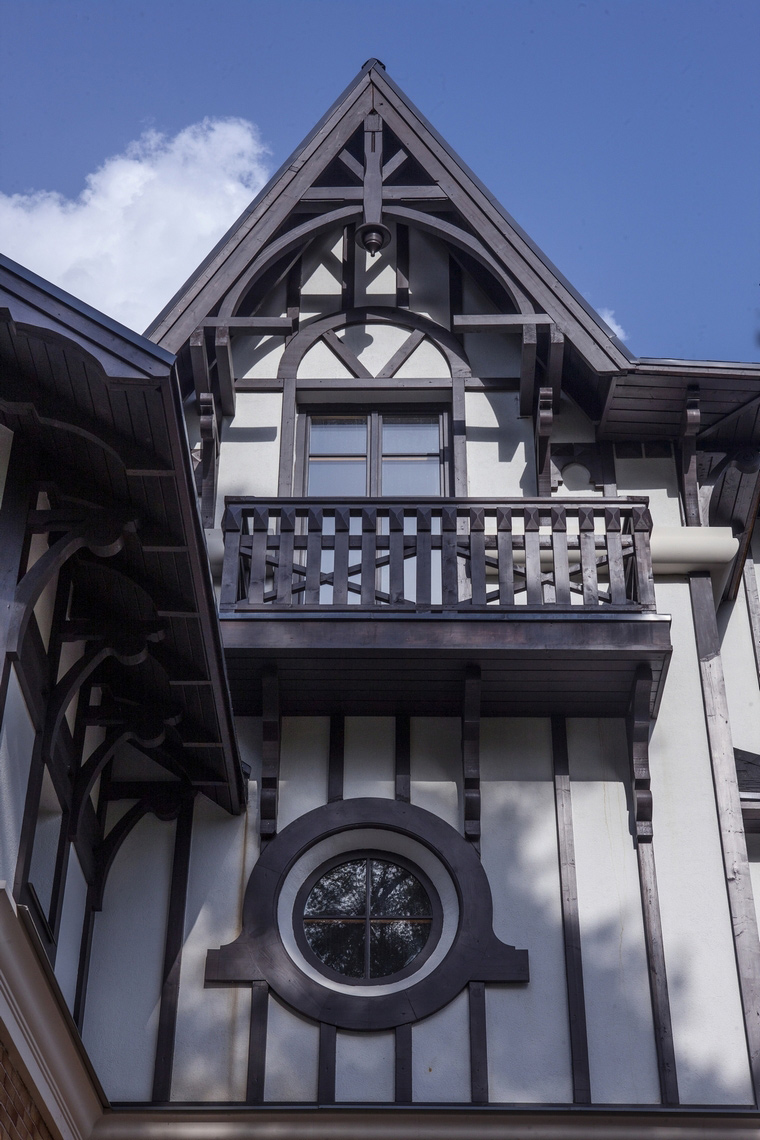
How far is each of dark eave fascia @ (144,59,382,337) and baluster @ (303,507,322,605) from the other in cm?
231

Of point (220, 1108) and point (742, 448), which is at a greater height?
point (742, 448)

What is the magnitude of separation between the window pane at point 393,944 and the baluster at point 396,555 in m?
2.16

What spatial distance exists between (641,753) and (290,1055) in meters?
3.07

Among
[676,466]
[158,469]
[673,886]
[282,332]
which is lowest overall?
[673,886]

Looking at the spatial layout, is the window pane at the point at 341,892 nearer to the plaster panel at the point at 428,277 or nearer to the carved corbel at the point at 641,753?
the carved corbel at the point at 641,753

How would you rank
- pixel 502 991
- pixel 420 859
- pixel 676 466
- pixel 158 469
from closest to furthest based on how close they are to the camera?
pixel 158 469 < pixel 502 991 < pixel 420 859 < pixel 676 466

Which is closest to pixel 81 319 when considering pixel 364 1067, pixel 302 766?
pixel 302 766

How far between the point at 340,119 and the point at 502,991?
7374mm

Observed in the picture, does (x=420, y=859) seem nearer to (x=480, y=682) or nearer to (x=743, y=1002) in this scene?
(x=480, y=682)

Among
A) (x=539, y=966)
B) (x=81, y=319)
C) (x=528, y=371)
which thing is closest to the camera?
(x=81, y=319)

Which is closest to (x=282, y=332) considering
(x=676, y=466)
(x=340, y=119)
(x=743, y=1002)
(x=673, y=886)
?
(x=340, y=119)

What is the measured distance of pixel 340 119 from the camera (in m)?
11.7

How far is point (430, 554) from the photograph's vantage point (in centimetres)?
955

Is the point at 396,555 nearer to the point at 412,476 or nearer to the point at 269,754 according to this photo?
the point at 269,754
